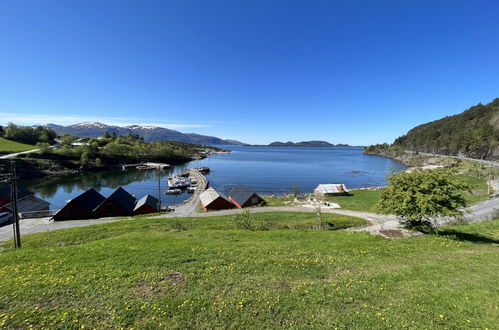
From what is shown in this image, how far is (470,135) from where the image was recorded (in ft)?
405

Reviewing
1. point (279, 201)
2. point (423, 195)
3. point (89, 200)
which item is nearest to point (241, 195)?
point (279, 201)

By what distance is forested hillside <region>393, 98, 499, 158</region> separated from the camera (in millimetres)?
107938

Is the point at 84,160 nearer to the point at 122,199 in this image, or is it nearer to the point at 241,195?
the point at 122,199

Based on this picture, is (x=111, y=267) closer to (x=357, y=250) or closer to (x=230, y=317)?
(x=230, y=317)

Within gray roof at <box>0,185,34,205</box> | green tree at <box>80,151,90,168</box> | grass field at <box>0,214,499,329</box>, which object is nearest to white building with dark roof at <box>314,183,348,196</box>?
grass field at <box>0,214,499,329</box>

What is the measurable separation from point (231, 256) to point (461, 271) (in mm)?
11659

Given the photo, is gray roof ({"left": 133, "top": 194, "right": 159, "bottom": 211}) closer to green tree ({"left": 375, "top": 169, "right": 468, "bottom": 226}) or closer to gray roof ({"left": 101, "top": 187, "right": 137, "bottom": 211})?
gray roof ({"left": 101, "top": 187, "right": 137, "bottom": 211})

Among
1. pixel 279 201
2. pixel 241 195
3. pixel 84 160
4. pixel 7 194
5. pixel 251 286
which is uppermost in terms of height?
pixel 251 286

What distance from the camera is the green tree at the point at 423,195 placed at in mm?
16391

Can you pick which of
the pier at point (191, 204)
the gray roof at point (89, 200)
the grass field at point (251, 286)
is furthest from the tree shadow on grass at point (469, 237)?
the gray roof at point (89, 200)

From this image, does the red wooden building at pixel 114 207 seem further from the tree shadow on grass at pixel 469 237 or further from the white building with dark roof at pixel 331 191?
the tree shadow on grass at pixel 469 237

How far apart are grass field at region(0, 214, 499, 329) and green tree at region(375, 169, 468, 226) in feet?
9.68

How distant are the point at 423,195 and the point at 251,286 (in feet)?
53.9

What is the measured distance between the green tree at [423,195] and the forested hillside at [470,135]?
130 m
